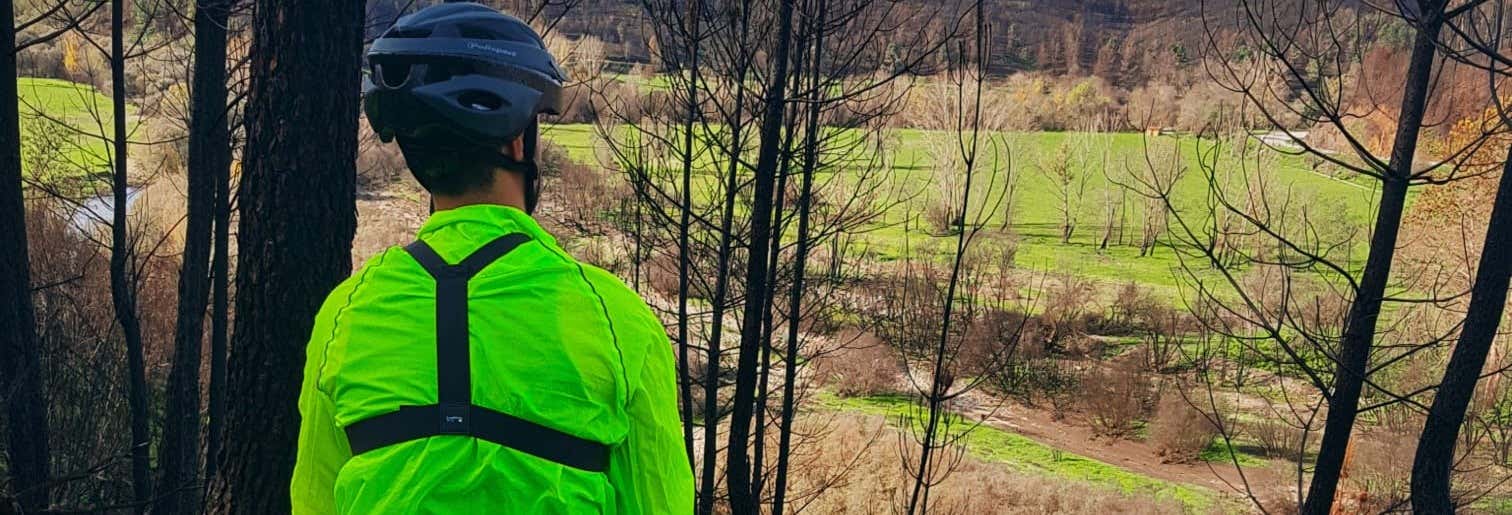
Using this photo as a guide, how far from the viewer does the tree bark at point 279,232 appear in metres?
3.29

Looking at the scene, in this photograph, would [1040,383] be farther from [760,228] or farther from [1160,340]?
[760,228]

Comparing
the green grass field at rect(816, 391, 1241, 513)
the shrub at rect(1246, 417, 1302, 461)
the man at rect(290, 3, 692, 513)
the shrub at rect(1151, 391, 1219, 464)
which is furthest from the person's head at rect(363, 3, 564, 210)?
the shrub at rect(1151, 391, 1219, 464)

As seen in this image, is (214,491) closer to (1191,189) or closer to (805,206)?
(805,206)

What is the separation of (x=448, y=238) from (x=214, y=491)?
2.60 m

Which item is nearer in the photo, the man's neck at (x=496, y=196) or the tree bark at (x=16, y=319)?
the man's neck at (x=496, y=196)

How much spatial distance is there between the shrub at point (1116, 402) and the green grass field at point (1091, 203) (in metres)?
7.95

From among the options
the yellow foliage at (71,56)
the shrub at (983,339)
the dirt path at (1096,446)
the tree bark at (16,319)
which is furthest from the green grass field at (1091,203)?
the tree bark at (16,319)

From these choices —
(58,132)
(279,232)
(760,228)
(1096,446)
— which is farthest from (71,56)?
(1096,446)

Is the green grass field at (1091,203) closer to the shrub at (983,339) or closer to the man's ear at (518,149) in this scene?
the shrub at (983,339)

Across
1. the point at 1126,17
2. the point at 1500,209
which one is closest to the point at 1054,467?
the point at 1500,209

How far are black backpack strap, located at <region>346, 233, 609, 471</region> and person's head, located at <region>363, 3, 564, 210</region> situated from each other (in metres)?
0.35

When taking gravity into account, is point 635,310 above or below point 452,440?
above

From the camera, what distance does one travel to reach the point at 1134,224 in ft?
153

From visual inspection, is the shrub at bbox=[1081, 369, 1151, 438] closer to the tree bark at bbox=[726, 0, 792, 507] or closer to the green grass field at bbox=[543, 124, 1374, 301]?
the green grass field at bbox=[543, 124, 1374, 301]
